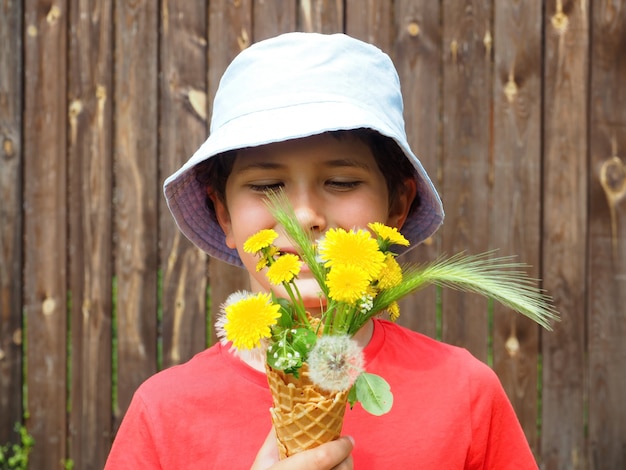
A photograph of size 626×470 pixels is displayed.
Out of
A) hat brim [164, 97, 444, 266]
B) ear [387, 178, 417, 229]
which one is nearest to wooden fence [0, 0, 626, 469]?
hat brim [164, 97, 444, 266]

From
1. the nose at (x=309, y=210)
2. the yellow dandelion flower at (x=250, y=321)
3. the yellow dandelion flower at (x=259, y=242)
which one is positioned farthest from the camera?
the nose at (x=309, y=210)

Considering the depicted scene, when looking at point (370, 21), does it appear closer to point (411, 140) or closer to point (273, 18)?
point (273, 18)

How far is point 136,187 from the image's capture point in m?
2.92

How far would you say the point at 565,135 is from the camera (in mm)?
2881

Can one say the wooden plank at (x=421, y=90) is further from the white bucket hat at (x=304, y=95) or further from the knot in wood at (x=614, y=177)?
the white bucket hat at (x=304, y=95)

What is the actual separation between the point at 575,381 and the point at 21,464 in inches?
90.5

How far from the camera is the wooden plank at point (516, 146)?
9.43ft

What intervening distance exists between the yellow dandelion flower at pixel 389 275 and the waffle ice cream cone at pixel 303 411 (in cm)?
18

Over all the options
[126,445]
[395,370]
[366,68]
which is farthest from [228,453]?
[366,68]

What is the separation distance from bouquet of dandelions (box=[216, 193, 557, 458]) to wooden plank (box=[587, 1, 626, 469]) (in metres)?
1.85

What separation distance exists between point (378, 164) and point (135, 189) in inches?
64.1

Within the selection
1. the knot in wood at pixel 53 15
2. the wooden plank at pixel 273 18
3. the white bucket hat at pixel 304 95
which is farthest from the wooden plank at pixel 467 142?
the knot in wood at pixel 53 15

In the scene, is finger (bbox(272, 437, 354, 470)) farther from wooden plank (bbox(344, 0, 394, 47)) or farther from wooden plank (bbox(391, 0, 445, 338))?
wooden plank (bbox(344, 0, 394, 47))

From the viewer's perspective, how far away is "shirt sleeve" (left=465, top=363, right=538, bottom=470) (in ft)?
4.81
